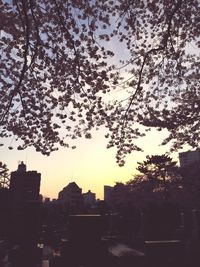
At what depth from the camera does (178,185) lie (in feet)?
161

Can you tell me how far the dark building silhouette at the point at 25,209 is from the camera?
13.6m

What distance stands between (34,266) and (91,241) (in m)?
2.45

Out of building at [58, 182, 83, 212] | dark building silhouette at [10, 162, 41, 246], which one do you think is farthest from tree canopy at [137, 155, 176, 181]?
dark building silhouette at [10, 162, 41, 246]

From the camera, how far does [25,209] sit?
14461mm

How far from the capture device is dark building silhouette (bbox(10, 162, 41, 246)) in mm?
13633

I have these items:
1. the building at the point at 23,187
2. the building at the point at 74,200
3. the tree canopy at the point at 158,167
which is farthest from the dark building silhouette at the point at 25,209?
the tree canopy at the point at 158,167

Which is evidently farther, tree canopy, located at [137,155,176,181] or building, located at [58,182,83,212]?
tree canopy, located at [137,155,176,181]

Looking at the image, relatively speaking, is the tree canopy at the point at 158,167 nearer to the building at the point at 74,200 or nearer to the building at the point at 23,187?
the building at the point at 74,200

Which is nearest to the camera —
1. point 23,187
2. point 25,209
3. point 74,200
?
point 25,209

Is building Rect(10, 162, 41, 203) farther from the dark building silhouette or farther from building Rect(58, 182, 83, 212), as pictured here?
building Rect(58, 182, 83, 212)

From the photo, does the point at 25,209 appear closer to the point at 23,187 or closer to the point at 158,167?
the point at 23,187

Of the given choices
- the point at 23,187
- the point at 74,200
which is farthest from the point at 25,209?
the point at 74,200

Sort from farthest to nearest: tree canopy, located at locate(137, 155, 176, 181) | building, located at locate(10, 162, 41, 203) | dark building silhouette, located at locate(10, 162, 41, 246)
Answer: tree canopy, located at locate(137, 155, 176, 181) → building, located at locate(10, 162, 41, 203) → dark building silhouette, located at locate(10, 162, 41, 246)

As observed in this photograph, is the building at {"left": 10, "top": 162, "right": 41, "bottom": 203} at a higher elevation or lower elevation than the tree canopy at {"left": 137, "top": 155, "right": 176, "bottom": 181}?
lower
